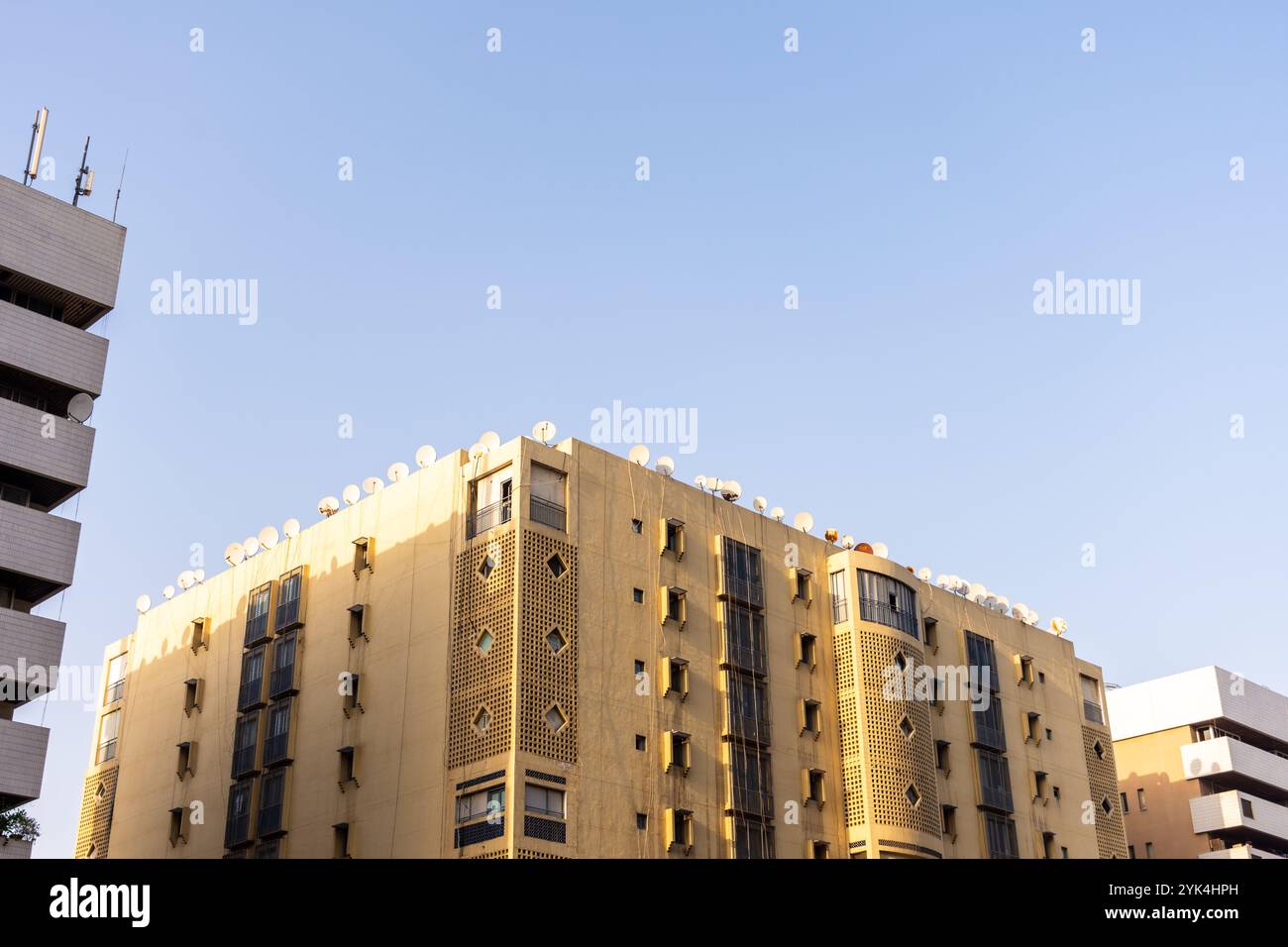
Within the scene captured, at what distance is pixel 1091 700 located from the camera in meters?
84.9

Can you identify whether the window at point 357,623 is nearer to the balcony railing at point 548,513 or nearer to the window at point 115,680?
the balcony railing at point 548,513

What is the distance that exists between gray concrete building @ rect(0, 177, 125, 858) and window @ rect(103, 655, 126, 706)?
19525mm

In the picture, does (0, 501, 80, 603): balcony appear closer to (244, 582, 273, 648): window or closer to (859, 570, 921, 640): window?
(244, 582, 273, 648): window

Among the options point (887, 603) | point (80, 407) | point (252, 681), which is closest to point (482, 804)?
point (252, 681)

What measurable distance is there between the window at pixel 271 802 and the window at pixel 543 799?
46.2 feet

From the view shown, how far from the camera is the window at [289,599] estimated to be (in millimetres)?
67125

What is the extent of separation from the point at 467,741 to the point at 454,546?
8.43m

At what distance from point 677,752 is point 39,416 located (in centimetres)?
2822

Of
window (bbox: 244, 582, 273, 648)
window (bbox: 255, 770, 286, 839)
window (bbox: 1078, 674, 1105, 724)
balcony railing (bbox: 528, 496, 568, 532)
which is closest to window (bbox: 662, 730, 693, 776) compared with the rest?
balcony railing (bbox: 528, 496, 568, 532)

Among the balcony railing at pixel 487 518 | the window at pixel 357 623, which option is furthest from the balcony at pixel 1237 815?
the window at pixel 357 623

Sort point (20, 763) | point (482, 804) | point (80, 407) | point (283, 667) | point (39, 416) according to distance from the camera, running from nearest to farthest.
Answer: point (20, 763) → point (482, 804) → point (39, 416) → point (80, 407) → point (283, 667)

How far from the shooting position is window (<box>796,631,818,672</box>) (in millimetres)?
67688

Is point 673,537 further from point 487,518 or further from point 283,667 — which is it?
point 283,667
